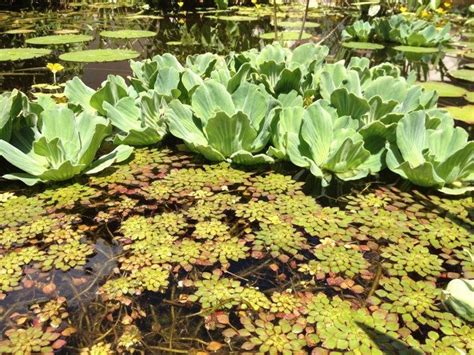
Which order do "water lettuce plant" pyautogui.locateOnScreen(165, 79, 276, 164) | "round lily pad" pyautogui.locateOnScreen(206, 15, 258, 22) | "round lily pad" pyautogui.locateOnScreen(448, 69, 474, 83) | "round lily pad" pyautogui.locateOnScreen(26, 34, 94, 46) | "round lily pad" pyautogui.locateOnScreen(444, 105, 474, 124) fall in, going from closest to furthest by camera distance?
1. "water lettuce plant" pyautogui.locateOnScreen(165, 79, 276, 164)
2. "round lily pad" pyautogui.locateOnScreen(444, 105, 474, 124)
3. "round lily pad" pyautogui.locateOnScreen(448, 69, 474, 83)
4. "round lily pad" pyautogui.locateOnScreen(26, 34, 94, 46)
5. "round lily pad" pyautogui.locateOnScreen(206, 15, 258, 22)

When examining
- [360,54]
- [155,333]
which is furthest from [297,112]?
[360,54]

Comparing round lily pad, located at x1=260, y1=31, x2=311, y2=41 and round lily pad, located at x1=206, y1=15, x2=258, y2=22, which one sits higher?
round lily pad, located at x1=206, y1=15, x2=258, y2=22

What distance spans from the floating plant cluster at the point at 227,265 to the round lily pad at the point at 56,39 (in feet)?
10.4

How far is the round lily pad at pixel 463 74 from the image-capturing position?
3629 millimetres

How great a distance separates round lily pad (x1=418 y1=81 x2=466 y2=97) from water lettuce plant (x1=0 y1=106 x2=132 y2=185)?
229 centimetres

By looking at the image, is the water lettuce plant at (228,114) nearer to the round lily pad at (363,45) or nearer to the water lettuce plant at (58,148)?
the water lettuce plant at (58,148)

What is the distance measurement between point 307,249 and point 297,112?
2.47 ft

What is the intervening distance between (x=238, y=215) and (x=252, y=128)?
17.8 inches

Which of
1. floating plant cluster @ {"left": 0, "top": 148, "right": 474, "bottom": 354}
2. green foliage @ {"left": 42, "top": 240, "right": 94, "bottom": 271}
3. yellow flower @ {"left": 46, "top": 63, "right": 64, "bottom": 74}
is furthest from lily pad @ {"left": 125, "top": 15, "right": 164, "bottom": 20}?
green foliage @ {"left": 42, "top": 240, "right": 94, "bottom": 271}

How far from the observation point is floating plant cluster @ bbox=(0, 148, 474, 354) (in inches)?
46.7

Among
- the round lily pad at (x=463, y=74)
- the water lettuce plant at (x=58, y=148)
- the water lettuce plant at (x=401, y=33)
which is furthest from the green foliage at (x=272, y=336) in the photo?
the water lettuce plant at (x=401, y=33)

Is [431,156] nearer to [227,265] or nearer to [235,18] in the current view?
[227,265]

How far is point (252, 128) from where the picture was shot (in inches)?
78.3

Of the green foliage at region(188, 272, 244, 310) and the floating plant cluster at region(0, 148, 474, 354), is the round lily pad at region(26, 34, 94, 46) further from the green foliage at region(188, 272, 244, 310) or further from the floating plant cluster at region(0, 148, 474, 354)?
the green foliage at region(188, 272, 244, 310)
